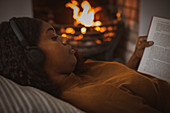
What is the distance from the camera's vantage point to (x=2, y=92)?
521 millimetres

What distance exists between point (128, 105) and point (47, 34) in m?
0.42

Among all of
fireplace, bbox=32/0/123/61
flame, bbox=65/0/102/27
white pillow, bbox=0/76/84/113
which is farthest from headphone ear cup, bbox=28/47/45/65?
flame, bbox=65/0/102/27

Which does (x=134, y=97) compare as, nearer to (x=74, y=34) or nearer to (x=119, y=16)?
(x=74, y=34)

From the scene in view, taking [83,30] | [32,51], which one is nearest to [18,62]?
[32,51]

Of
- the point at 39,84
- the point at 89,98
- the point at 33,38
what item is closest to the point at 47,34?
the point at 33,38

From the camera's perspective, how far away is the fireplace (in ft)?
5.46

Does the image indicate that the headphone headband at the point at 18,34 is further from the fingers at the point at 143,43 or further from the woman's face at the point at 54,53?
the fingers at the point at 143,43

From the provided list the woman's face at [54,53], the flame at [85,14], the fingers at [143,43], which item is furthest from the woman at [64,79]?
the flame at [85,14]

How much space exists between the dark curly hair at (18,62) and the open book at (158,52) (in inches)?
19.3

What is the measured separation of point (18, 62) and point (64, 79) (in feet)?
0.65

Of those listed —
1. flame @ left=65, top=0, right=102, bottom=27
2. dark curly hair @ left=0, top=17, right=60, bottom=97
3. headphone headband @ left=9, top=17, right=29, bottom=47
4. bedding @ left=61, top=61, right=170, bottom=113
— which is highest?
flame @ left=65, top=0, right=102, bottom=27

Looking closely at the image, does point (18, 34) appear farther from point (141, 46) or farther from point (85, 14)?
point (85, 14)

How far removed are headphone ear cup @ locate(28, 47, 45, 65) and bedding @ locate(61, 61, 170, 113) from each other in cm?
16

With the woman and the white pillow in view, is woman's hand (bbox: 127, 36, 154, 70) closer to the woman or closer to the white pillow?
the woman
